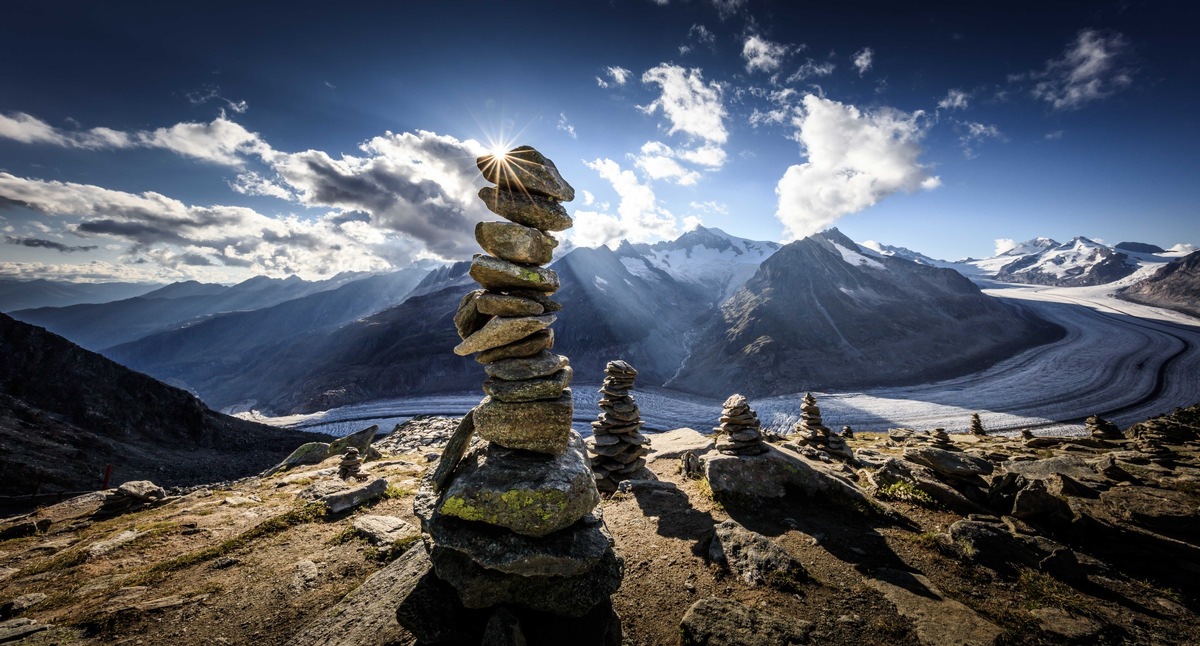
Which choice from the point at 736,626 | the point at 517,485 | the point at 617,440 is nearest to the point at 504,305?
the point at 517,485

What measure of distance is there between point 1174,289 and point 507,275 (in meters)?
264

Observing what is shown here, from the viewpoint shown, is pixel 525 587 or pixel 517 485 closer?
pixel 525 587

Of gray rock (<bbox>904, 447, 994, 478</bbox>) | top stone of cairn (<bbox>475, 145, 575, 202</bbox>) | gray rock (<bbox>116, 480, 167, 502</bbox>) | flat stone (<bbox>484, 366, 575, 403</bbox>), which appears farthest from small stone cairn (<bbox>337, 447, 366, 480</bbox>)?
gray rock (<bbox>904, 447, 994, 478</bbox>)

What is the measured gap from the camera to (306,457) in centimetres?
3225

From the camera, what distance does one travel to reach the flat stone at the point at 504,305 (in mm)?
9664

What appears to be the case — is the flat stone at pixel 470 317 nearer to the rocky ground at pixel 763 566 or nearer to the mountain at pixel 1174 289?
the rocky ground at pixel 763 566

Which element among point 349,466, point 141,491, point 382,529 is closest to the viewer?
point 382,529

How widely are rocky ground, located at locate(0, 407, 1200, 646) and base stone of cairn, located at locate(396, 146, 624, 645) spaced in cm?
112

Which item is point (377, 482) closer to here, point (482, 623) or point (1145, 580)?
point (482, 623)

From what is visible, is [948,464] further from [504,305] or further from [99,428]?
[99,428]

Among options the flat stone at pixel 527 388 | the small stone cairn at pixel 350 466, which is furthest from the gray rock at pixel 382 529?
the small stone cairn at pixel 350 466

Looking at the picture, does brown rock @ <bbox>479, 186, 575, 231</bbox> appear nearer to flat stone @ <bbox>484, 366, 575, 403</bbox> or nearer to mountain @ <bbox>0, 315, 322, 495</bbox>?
flat stone @ <bbox>484, 366, 575, 403</bbox>

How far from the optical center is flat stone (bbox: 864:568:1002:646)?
6.66 meters

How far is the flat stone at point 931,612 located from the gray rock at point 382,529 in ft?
38.4
